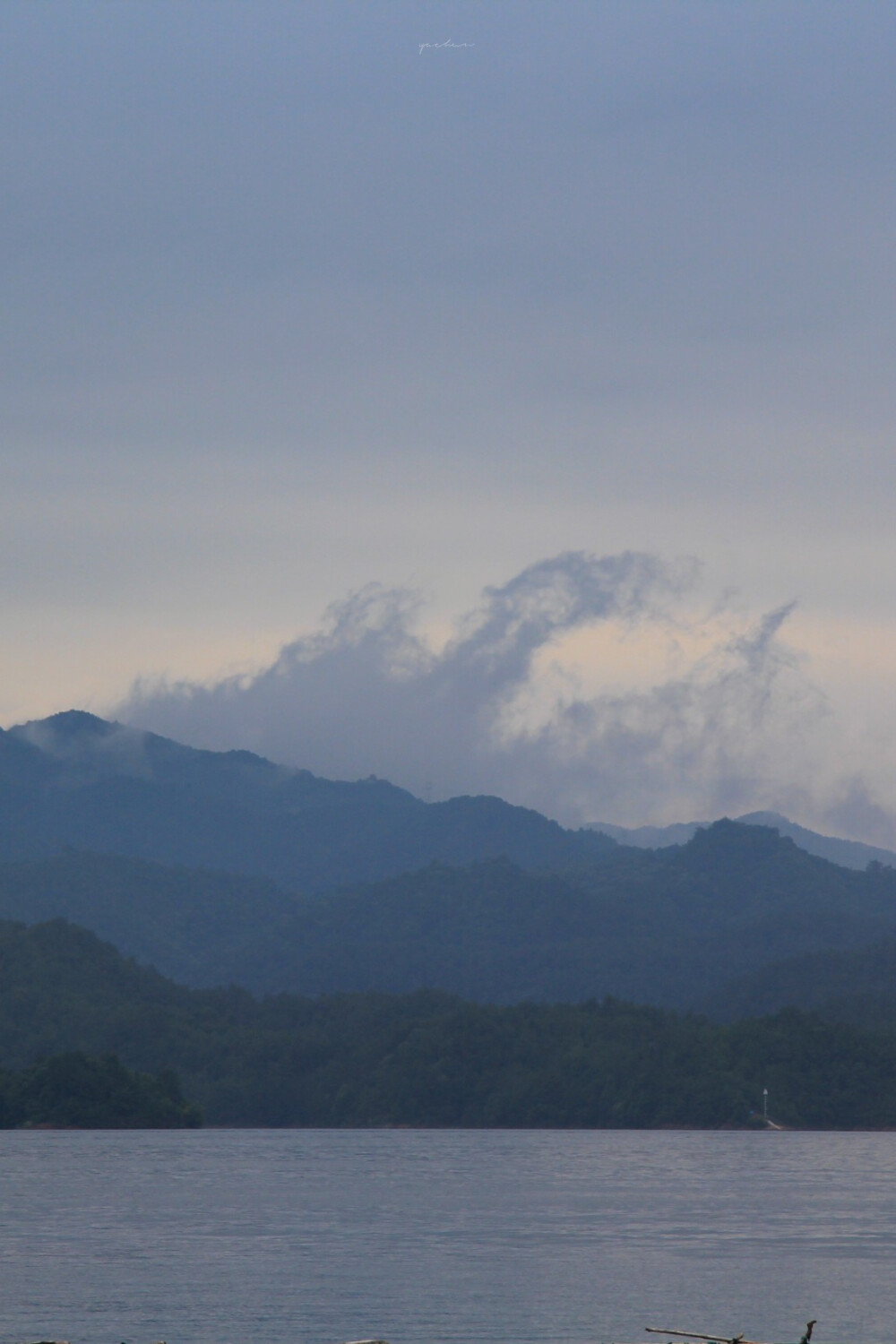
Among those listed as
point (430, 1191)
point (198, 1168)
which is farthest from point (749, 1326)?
point (198, 1168)

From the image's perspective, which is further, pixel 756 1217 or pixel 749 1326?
pixel 756 1217

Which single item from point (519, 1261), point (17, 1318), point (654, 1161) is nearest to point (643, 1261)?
point (519, 1261)

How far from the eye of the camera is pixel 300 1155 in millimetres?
179625

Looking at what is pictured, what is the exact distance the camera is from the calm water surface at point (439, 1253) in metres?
63.5

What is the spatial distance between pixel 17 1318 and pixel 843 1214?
2417 inches

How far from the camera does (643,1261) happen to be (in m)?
82.2

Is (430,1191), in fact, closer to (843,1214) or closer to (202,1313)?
(843,1214)

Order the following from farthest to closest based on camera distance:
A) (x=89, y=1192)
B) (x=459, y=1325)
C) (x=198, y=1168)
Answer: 1. (x=198, y=1168)
2. (x=89, y=1192)
3. (x=459, y=1325)

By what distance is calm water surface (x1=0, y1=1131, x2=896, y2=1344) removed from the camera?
63.5 m

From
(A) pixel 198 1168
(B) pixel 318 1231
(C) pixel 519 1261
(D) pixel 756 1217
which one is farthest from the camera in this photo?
(A) pixel 198 1168

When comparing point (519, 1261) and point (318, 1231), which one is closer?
point (519, 1261)

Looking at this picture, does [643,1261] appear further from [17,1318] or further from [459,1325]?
[17,1318]

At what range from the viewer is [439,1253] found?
86.4 metres

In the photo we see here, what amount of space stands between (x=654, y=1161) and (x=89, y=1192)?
6182cm
